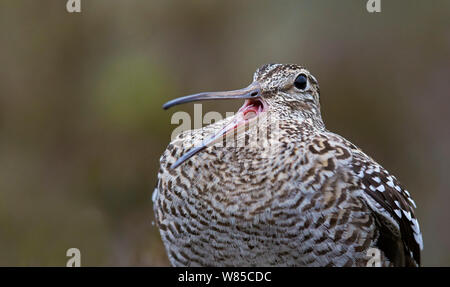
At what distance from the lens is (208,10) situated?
755 cm

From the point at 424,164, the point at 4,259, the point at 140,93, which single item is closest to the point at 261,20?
the point at 140,93

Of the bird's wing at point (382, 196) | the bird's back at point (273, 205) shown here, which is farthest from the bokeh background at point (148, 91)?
the bird's wing at point (382, 196)

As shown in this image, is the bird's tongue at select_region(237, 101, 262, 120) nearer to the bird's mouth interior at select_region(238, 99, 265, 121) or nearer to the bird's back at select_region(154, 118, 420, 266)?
the bird's mouth interior at select_region(238, 99, 265, 121)

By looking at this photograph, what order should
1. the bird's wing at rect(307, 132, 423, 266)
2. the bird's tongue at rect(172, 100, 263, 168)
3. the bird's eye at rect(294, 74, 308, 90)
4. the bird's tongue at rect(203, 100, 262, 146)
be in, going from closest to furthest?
1. the bird's tongue at rect(172, 100, 263, 168)
2. the bird's tongue at rect(203, 100, 262, 146)
3. the bird's wing at rect(307, 132, 423, 266)
4. the bird's eye at rect(294, 74, 308, 90)

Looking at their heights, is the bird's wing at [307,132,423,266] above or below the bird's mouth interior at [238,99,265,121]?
below

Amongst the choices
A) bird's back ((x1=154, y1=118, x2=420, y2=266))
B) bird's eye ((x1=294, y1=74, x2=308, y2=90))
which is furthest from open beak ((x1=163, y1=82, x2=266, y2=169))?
bird's eye ((x1=294, y1=74, x2=308, y2=90))

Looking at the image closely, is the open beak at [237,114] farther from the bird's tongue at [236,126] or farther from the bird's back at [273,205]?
the bird's back at [273,205]

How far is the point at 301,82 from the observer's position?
14.1 feet

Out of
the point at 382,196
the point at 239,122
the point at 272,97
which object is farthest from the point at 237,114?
the point at 382,196

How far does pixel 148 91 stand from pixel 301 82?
8.82 ft

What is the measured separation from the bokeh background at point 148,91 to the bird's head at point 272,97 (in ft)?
7.14

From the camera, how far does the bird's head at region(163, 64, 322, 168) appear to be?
3.88 meters

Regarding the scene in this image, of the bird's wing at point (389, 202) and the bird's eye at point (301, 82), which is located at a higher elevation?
the bird's eye at point (301, 82)

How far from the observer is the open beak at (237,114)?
370cm
